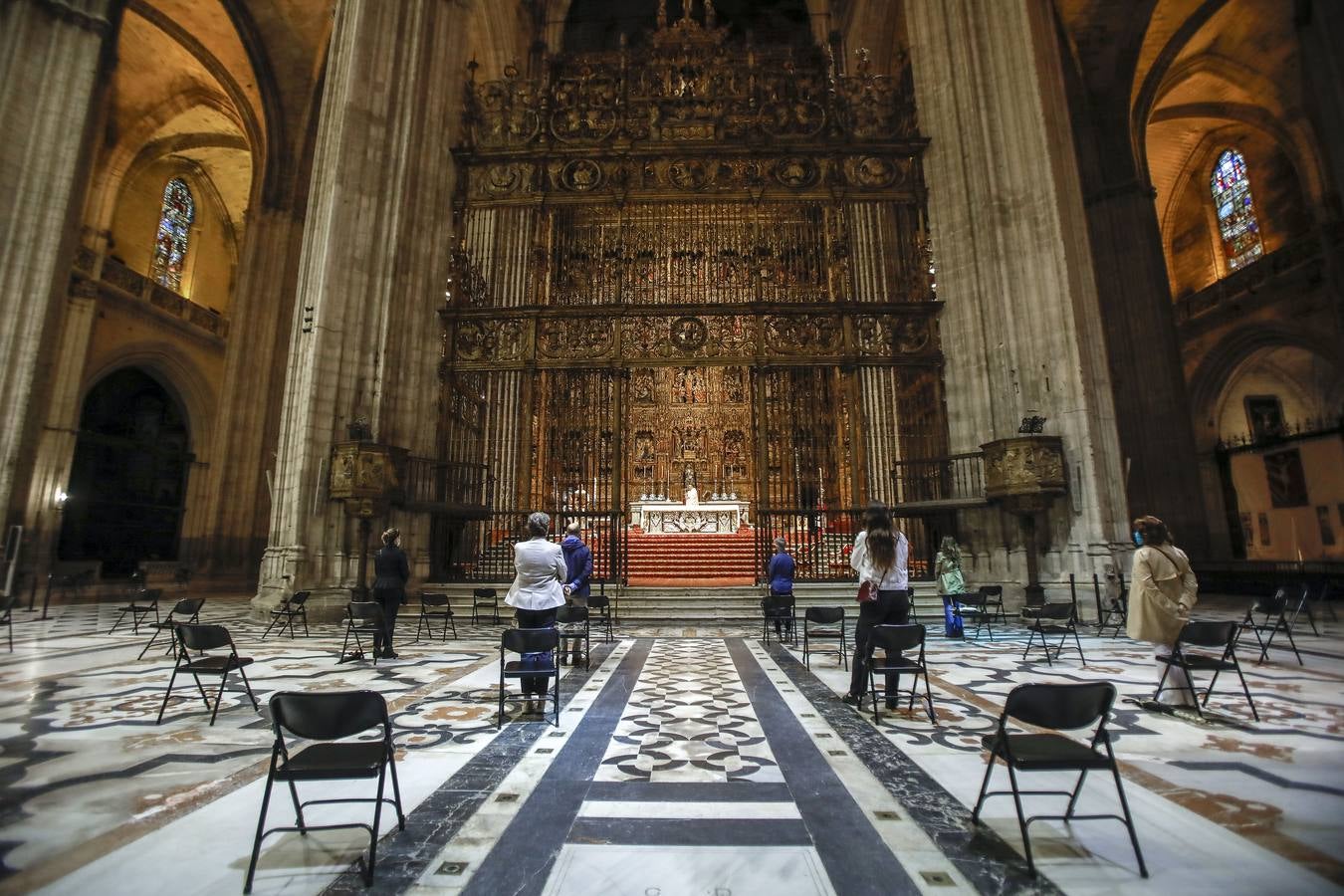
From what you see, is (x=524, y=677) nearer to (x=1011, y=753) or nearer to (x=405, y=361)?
(x=1011, y=753)

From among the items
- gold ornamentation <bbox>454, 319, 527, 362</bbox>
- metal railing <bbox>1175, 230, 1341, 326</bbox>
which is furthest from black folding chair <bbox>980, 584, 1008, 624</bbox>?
metal railing <bbox>1175, 230, 1341, 326</bbox>

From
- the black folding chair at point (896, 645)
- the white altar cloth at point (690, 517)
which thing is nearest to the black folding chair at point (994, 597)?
the black folding chair at point (896, 645)

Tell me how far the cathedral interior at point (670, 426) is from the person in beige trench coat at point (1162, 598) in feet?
0.37

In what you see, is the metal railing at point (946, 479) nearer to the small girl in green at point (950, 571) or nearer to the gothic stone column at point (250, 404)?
the small girl in green at point (950, 571)

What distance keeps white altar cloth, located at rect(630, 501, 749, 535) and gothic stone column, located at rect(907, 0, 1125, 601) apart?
15.3 ft

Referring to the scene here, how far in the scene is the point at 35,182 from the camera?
11484 millimetres

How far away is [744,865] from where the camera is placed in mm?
2246

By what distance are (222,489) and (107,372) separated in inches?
234

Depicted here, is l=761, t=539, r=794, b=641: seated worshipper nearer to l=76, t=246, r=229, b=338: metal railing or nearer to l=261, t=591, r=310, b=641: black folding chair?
l=261, t=591, r=310, b=641: black folding chair

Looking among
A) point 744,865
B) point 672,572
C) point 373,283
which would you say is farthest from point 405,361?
point 744,865

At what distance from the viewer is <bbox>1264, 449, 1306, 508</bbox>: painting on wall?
18500 mm

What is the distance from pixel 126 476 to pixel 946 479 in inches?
950

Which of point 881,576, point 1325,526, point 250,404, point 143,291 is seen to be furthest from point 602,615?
point 1325,526

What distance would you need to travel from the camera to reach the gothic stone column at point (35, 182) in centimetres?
1102
